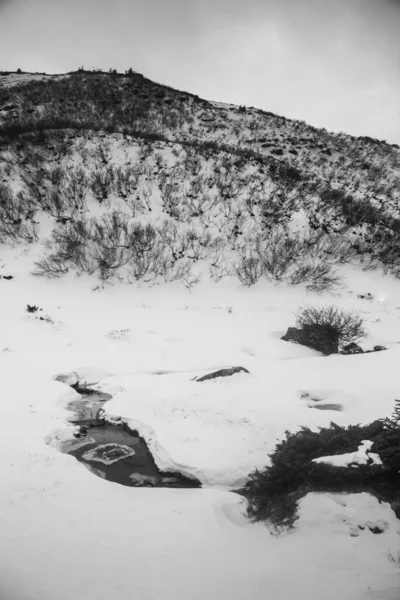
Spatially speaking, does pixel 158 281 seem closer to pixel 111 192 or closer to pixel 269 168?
pixel 111 192

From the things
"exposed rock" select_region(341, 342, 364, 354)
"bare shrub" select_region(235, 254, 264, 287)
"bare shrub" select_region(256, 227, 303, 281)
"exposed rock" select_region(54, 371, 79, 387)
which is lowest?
"exposed rock" select_region(54, 371, 79, 387)

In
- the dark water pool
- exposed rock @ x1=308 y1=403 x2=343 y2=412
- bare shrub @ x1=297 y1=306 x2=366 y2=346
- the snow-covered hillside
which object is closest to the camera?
the snow-covered hillside

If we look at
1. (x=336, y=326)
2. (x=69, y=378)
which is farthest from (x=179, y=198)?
(x=69, y=378)

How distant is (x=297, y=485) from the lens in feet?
9.97

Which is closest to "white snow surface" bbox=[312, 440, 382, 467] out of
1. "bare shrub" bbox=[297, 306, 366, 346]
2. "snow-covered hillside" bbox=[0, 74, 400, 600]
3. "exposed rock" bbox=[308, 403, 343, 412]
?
"snow-covered hillside" bbox=[0, 74, 400, 600]

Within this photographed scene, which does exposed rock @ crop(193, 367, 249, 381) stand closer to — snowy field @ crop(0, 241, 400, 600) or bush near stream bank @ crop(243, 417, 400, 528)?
snowy field @ crop(0, 241, 400, 600)

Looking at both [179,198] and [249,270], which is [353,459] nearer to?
[249,270]

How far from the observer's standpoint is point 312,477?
9.93 ft

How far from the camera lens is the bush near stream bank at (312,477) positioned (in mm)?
2863

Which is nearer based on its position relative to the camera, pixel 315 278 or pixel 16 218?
pixel 315 278

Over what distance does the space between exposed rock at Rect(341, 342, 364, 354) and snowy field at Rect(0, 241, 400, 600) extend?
647 mm

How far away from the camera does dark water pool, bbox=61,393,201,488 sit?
3.62 metres

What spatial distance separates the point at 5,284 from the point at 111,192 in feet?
20.1

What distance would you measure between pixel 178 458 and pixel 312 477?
1.63m
